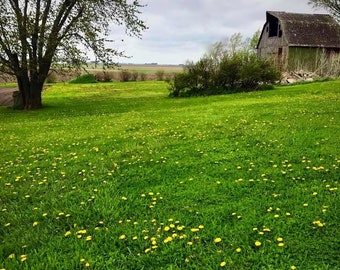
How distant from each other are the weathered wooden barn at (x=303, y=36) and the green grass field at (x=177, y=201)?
3604 cm

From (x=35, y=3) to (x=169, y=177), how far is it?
20.8 m

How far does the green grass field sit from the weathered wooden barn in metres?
36.0

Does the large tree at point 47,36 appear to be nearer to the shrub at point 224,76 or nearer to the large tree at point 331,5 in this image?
the shrub at point 224,76

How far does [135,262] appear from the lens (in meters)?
4.45

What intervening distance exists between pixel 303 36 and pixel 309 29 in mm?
2098

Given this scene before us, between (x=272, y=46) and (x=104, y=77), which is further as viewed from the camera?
(x=104, y=77)

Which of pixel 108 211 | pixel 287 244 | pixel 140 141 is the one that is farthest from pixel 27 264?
pixel 140 141

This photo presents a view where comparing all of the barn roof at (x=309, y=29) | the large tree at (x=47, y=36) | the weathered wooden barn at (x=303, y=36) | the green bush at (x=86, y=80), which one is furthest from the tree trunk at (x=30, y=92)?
the barn roof at (x=309, y=29)

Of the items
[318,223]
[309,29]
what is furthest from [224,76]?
[309,29]

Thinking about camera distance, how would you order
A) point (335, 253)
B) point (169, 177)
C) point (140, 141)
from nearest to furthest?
1. point (335, 253)
2. point (169, 177)
3. point (140, 141)

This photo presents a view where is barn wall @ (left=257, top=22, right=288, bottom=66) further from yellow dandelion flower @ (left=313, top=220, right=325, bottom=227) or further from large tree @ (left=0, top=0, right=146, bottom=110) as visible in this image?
yellow dandelion flower @ (left=313, top=220, right=325, bottom=227)

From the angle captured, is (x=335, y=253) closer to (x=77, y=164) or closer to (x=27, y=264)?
(x=27, y=264)

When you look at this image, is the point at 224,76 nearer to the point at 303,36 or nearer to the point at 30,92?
the point at 30,92

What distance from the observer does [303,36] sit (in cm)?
4469
